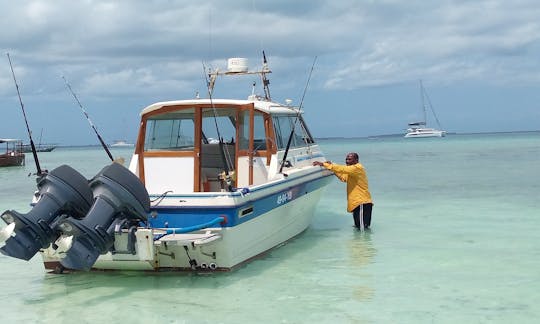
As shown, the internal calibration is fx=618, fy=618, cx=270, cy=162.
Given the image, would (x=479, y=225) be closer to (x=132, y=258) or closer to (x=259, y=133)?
(x=259, y=133)

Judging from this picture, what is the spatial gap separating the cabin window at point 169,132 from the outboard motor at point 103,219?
2348 mm

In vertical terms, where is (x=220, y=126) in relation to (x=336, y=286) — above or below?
above

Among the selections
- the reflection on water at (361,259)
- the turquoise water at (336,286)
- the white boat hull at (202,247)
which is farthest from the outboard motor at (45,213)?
the reflection on water at (361,259)

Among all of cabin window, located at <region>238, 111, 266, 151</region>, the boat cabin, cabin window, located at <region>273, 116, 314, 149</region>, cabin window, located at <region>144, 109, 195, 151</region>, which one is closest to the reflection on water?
the boat cabin

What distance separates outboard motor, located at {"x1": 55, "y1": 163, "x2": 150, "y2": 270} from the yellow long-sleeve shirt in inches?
169

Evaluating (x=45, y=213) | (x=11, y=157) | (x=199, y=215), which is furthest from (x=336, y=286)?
(x=11, y=157)

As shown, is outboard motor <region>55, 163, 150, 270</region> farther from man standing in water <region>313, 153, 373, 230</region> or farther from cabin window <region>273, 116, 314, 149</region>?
man standing in water <region>313, 153, 373, 230</region>

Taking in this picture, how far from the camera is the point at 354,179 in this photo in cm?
1068

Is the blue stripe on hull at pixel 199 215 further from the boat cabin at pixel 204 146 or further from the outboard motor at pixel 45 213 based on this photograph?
the boat cabin at pixel 204 146

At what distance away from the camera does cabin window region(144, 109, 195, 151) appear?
30.0 ft

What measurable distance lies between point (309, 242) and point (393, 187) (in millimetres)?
11232

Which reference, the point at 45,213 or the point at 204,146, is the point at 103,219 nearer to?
the point at 45,213

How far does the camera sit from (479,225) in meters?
12.0

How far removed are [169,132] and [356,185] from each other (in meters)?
3.48
